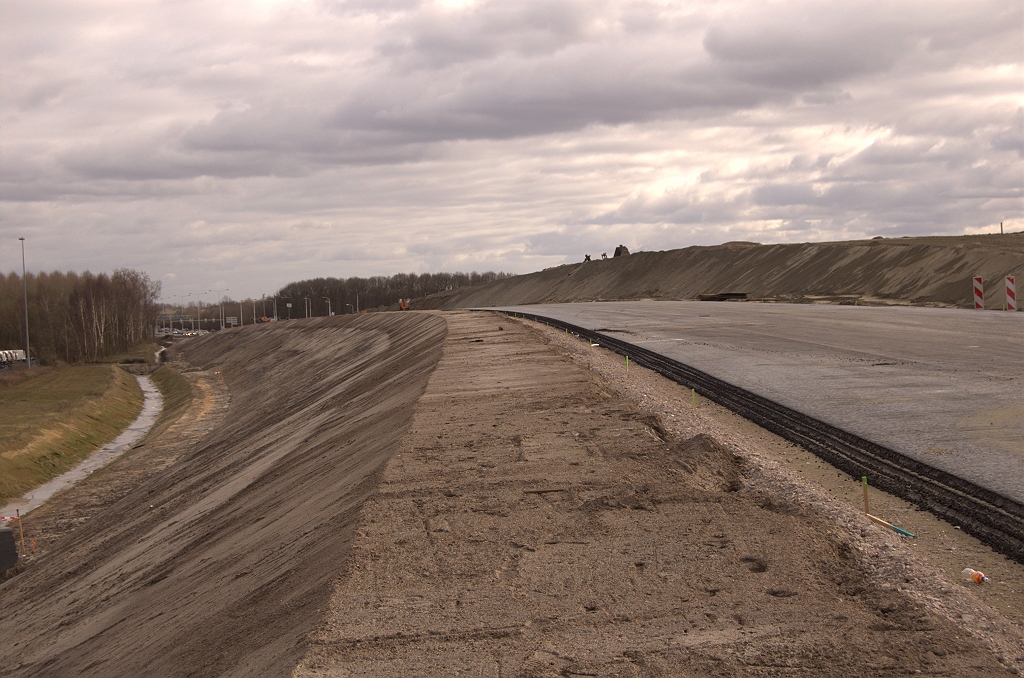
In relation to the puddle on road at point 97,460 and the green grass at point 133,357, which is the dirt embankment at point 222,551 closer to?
the puddle on road at point 97,460

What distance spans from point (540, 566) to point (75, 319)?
367 ft

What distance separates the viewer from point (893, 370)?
15258 millimetres

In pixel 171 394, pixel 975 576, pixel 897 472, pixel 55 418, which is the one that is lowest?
pixel 171 394

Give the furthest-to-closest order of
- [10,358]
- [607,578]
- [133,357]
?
1. [133,357]
2. [10,358]
3. [607,578]

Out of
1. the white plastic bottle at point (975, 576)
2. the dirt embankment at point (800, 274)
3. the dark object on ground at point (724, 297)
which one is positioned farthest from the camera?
the dark object on ground at point (724, 297)

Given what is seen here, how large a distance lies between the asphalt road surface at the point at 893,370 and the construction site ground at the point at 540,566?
141cm

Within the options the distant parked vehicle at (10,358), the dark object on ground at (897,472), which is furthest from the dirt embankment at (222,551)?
the distant parked vehicle at (10,358)

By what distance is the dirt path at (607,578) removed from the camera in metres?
5.48

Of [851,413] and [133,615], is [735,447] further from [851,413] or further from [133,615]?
[133,615]

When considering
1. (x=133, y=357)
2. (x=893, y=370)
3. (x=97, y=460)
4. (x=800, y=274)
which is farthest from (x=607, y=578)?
(x=133, y=357)

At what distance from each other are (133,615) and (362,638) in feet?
20.1

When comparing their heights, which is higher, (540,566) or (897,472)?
(897,472)

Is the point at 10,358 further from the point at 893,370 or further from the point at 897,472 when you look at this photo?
the point at 897,472

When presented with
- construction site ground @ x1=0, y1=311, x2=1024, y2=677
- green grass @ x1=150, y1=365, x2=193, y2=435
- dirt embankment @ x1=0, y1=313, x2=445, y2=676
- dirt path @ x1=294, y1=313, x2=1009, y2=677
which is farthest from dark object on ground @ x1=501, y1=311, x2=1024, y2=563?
green grass @ x1=150, y1=365, x2=193, y2=435
